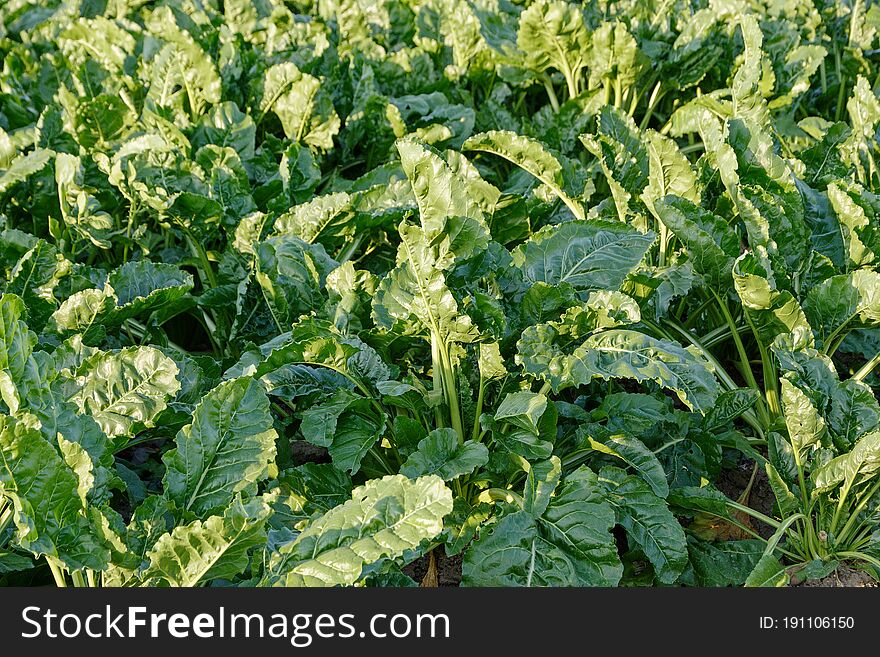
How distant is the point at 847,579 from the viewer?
8.49 feet

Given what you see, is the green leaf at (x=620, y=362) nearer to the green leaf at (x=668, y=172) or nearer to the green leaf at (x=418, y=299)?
the green leaf at (x=418, y=299)

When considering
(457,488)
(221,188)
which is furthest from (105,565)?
(221,188)

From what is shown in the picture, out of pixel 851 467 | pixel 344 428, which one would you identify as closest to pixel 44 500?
pixel 344 428

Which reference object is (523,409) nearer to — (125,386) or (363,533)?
(363,533)

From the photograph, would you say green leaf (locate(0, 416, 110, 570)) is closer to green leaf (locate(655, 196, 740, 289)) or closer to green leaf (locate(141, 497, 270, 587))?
green leaf (locate(141, 497, 270, 587))

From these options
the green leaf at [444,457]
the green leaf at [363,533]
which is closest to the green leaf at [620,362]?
the green leaf at [444,457]

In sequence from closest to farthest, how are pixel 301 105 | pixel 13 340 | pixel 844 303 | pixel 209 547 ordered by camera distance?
pixel 209 547 → pixel 13 340 → pixel 844 303 → pixel 301 105

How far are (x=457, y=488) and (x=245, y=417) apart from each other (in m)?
Result: 0.62

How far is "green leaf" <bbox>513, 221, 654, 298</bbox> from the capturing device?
273 centimetres

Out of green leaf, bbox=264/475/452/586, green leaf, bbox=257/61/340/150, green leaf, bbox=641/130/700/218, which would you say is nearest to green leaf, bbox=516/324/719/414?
green leaf, bbox=264/475/452/586

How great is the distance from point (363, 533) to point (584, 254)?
3.69ft

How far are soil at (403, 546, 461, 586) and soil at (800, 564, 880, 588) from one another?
914mm

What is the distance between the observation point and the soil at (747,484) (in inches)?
113

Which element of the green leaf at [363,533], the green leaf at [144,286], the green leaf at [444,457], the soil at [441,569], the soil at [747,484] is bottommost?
the soil at [747,484]
